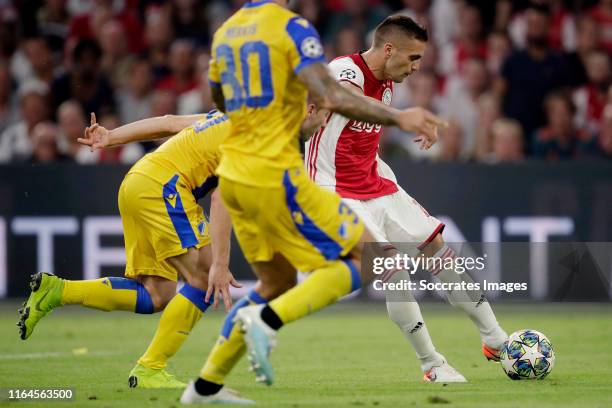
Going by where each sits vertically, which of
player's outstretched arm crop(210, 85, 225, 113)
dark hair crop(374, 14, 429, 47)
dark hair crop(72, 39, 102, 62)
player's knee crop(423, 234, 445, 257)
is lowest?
player's knee crop(423, 234, 445, 257)

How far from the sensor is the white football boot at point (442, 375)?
841 cm

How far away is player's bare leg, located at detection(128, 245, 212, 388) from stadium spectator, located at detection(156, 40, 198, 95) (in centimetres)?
858

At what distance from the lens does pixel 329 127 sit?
29.3ft

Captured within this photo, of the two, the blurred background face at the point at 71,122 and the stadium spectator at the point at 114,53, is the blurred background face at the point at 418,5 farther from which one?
the blurred background face at the point at 71,122

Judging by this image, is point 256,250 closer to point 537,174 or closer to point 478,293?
point 478,293

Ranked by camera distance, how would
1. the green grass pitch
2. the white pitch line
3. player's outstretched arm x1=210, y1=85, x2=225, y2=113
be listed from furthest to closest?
the white pitch line → the green grass pitch → player's outstretched arm x1=210, y1=85, x2=225, y2=113

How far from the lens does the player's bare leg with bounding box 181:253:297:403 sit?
6.82 metres

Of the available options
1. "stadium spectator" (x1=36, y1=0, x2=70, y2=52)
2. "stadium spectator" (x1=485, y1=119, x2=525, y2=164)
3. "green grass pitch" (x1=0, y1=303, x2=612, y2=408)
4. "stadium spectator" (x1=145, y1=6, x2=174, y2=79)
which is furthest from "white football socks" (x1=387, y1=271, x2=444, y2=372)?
"stadium spectator" (x1=36, y1=0, x2=70, y2=52)

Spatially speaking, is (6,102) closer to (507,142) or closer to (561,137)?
(507,142)

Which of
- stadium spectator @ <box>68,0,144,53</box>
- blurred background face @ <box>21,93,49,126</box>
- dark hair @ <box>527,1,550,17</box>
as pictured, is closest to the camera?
dark hair @ <box>527,1,550,17</box>

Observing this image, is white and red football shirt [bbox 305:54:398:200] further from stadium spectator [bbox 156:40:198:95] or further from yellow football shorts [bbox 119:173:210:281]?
stadium spectator [bbox 156:40:198:95]

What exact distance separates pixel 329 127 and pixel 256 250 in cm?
227

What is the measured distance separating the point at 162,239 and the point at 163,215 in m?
0.17

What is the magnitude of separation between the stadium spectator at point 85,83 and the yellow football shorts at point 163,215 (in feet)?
26.8
